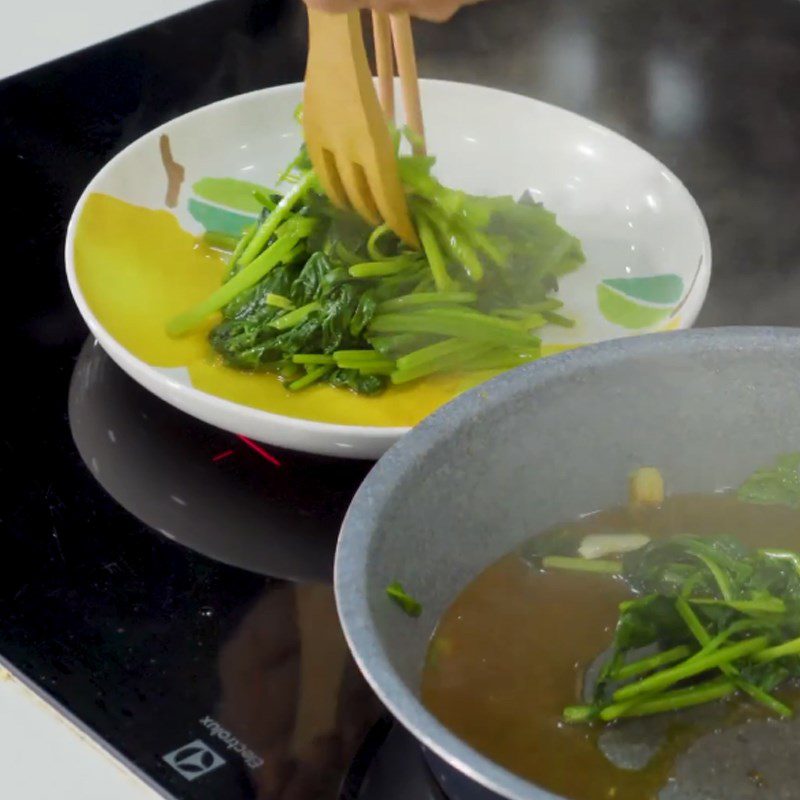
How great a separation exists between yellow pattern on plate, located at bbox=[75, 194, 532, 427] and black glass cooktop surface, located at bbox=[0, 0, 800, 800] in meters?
0.05

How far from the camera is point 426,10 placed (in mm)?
885

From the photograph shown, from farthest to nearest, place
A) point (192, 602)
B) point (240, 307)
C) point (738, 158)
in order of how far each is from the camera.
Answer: point (738, 158)
point (240, 307)
point (192, 602)

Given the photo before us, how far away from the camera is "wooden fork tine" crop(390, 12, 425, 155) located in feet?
3.86

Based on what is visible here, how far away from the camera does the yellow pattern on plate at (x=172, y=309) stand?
1.11m

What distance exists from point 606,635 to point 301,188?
0.65 metres

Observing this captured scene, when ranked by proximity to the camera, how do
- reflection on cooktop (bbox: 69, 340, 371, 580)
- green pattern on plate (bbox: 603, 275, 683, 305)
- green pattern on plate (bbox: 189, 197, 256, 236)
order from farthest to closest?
1. green pattern on plate (bbox: 189, 197, 256, 236)
2. green pattern on plate (bbox: 603, 275, 683, 305)
3. reflection on cooktop (bbox: 69, 340, 371, 580)

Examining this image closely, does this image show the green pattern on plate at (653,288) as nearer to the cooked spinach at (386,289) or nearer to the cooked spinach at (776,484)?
the cooked spinach at (386,289)

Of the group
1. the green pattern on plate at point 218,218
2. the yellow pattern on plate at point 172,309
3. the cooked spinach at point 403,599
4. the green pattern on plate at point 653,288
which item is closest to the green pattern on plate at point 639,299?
the green pattern on plate at point 653,288

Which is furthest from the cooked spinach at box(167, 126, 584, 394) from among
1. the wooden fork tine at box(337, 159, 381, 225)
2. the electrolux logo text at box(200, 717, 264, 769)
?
the electrolux logo text at box(200, 717, 264, 769)

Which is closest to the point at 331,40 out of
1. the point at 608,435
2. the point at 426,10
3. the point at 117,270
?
the point at 426,10

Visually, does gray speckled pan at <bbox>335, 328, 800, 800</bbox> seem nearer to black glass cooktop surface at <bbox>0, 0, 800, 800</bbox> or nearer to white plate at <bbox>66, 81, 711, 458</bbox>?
black glass cooktop surface at <bbox>0, 0, 800, 800</bbox>

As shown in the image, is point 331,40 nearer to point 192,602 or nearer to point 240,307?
point 240,307

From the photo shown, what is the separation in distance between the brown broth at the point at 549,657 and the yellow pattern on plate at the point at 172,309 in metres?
0.29

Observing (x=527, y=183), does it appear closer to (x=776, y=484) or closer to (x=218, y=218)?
(x=218, y=218)
